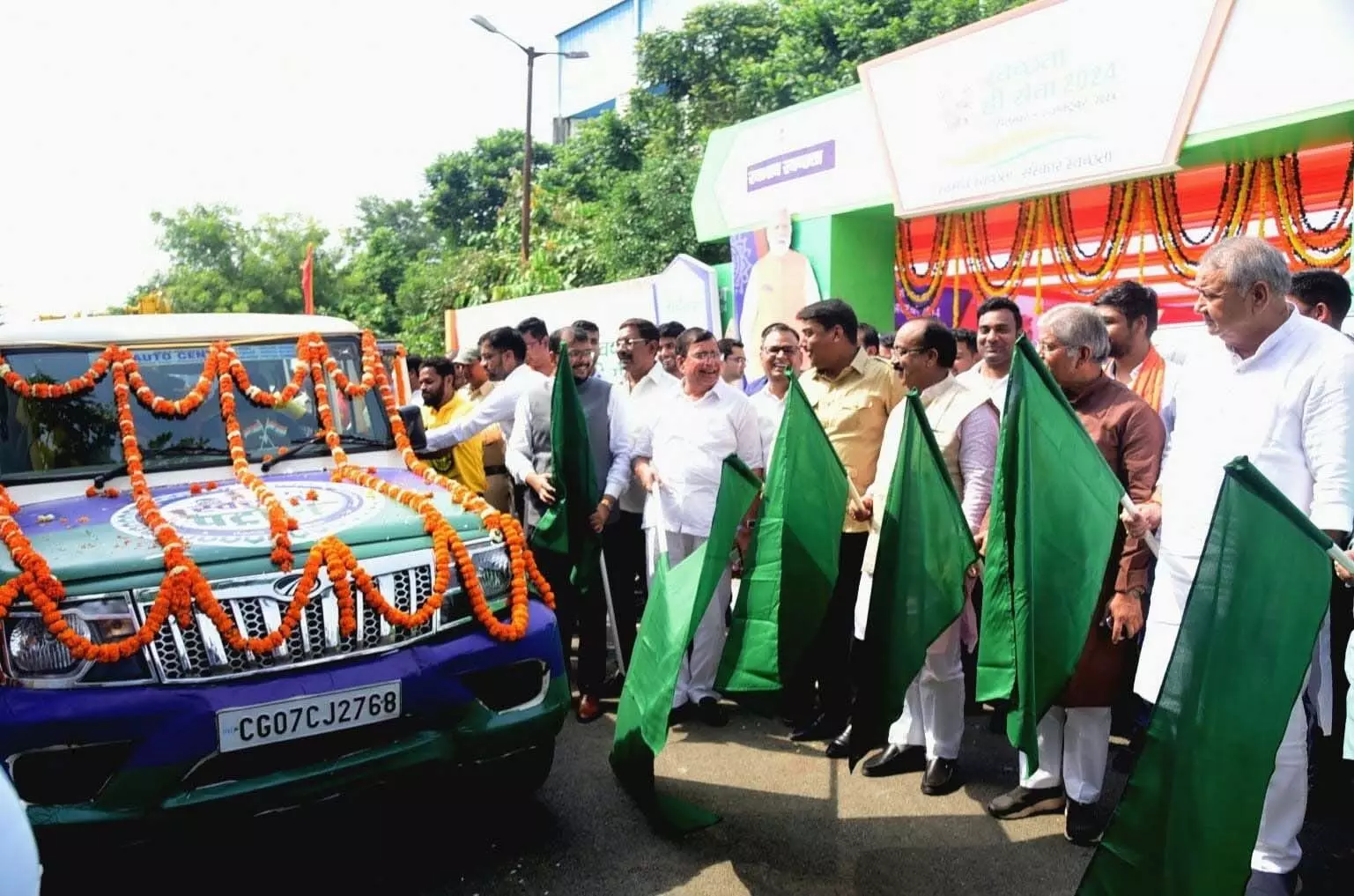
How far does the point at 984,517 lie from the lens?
4.36 meters

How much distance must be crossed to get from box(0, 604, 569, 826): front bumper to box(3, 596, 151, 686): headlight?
5 cm

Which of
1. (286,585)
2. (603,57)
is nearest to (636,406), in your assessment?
(286,585)

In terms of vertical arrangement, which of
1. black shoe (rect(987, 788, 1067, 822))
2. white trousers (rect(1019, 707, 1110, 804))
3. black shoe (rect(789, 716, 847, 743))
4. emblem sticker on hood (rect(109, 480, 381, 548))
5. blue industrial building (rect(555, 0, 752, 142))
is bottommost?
black shoe (rect(789, 716, 847, 743))

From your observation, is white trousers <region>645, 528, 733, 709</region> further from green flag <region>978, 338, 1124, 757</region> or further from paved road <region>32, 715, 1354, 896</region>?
green flag <region>978, 338, 1124, 757</region>

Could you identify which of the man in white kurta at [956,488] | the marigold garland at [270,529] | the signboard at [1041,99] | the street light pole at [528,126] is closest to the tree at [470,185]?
the street light pole at [528,126]

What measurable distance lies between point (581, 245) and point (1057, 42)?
15.6 meters

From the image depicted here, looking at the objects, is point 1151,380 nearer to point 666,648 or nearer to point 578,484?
point 578,484

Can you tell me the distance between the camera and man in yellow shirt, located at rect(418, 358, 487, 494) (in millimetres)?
6520

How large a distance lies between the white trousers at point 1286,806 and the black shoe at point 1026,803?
35.9 inches

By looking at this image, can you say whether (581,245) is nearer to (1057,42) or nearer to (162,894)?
(1057,42)

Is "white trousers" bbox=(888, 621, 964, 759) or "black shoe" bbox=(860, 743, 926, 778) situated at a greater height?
"white trousers" bbox=(888, 621, 964, 759)

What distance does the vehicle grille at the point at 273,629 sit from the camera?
125 inches

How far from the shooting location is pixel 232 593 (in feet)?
10.8

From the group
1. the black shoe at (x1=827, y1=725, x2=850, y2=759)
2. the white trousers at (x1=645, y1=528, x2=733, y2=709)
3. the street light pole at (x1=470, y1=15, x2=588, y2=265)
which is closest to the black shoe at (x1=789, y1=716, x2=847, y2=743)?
the black shoe at (x1=827, y1=725, x2=850, y2=759)
